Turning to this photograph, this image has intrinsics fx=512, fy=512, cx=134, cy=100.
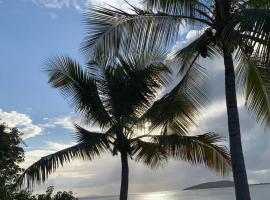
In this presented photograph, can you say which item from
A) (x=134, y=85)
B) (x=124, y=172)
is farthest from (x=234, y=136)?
(x=124, y=172)

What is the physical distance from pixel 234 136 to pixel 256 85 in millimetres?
2064

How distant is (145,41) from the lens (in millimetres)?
11867

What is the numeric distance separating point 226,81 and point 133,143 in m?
5.88

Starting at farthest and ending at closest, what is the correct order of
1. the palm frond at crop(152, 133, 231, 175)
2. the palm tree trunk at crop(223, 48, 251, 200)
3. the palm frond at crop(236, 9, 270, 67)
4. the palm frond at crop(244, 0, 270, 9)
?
1. the palm frond at crop(152, 133, 231, 175)
2. the palm tree trunk at crop(223, 48, 251, 200)
3. the palm frond at crop(244, 0, 270, 9)
4. the palm frond at crop(236, 9, 270, 67)

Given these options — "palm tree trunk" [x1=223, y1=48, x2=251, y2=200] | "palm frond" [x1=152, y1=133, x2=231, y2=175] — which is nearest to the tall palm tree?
"palm tree trunk" [x1=223, y1=48, x2=251, y2=200]

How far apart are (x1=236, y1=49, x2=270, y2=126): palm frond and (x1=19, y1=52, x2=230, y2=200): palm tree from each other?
225 cm

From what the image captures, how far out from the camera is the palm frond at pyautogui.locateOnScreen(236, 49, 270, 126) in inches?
491

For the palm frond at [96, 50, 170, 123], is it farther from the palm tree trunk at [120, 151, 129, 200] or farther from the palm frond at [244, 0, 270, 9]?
the palm frond at [244, 0, 270, 9]

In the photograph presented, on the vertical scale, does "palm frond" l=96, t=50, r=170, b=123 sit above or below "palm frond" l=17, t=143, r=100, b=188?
above

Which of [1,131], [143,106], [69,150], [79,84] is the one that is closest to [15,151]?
[1,131]

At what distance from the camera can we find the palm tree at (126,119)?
15.0m

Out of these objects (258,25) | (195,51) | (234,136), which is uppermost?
(195,51)

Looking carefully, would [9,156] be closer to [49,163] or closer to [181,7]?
[49,163]

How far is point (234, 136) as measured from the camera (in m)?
→ 11.1
